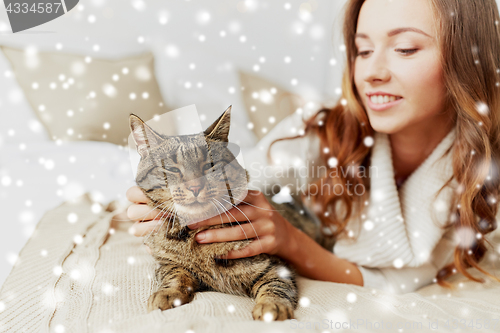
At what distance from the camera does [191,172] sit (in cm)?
70

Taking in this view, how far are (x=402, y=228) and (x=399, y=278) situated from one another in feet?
0.57

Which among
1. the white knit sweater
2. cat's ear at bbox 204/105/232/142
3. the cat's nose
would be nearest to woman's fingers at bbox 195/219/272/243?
the cat's nose

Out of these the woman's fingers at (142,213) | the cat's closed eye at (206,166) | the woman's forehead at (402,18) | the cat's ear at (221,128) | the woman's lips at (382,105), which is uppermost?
the woman's forehead at (402,18)

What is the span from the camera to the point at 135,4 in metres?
1.22

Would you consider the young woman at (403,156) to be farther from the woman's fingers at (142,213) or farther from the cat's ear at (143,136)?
the cat's ear at (143,136)

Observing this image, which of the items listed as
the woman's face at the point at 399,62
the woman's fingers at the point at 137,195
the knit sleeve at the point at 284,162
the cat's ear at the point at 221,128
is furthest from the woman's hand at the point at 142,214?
the woman's face at the point at 399,62

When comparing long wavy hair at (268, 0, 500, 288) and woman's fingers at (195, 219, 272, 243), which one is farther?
long wavy hair at (268, 0, 500, 288)

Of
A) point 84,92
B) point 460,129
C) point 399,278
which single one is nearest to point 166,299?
point 399,278

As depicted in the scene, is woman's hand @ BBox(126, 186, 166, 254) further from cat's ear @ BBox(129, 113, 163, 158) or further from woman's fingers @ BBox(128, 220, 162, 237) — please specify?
cat's ear @ BBox(129, 113, 163, 158)

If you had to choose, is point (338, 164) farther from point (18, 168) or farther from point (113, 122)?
point (18, 168)

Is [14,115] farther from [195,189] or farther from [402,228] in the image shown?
[402,228]

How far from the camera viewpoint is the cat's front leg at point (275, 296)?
0.59 metres

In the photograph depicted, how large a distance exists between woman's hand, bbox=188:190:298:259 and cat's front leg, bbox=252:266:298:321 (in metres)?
0.07

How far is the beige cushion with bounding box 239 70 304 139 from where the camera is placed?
4.95 ft
